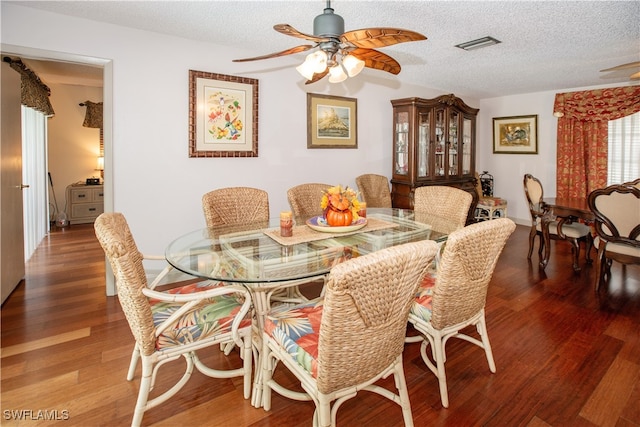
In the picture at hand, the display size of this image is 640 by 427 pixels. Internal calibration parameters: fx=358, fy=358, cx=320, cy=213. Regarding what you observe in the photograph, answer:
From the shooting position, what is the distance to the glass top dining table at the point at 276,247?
1652 mm

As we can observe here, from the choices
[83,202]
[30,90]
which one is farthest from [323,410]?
[83,202]

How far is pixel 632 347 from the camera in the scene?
2316 millimetres

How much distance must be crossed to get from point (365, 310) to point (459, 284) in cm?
68

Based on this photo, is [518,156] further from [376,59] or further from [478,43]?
[376,59]

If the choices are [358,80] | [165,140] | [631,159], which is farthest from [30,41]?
[631,159]

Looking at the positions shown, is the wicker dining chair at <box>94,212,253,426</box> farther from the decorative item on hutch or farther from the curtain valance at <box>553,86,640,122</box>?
the curtain valance at <box>553,86,640,122</box>

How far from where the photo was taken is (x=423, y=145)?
4.89 m

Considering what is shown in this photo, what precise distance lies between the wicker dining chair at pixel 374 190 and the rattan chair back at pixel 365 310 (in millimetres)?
3113

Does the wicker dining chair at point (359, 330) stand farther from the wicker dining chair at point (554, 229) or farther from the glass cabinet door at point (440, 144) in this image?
the glass cabinet door at point (440, 144)

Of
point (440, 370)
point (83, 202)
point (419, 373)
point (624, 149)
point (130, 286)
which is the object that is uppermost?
point (624, 149)

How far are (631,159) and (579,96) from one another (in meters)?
1.11

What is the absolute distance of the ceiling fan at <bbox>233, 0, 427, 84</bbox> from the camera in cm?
176

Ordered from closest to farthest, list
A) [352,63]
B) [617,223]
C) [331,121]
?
[352,63] < [617,223] < [331,121]

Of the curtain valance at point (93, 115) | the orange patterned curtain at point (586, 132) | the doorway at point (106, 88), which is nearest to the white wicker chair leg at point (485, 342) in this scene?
the doorway at point (106, 88)
